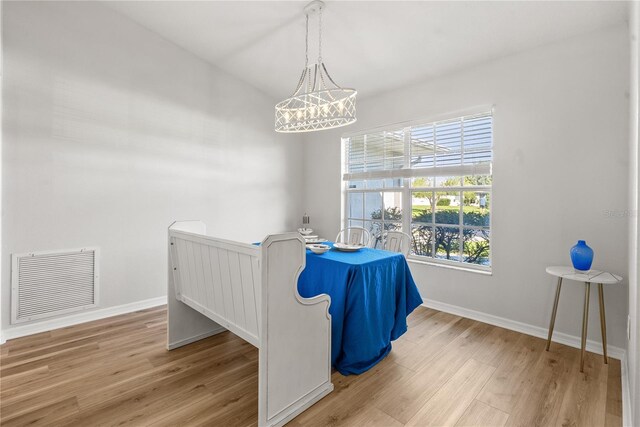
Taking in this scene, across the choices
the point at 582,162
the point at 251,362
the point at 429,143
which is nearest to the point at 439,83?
the point at 429,143

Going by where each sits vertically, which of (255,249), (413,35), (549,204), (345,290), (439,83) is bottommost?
(345,290)

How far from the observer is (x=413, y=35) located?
2842mm

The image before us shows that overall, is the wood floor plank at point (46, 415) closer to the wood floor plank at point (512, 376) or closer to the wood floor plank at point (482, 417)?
the wood floor plank at point (482, 417)

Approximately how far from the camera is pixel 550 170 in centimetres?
268

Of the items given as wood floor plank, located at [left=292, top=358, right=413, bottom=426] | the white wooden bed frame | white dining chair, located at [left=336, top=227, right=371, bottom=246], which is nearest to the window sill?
white dining chair, located at [left=336, top=227, right=371, bottom=246]

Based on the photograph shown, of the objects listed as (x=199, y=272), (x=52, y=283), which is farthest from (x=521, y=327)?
(x=52, y=283)

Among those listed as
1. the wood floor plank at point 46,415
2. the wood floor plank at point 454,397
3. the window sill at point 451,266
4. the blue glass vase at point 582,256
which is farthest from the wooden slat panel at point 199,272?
the blue glass vase at point 582,256

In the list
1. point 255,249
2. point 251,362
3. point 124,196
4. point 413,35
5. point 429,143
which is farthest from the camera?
point 429,143

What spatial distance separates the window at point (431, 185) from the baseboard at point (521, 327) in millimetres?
491

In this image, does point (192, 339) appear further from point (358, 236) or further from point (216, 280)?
point (358, 236)

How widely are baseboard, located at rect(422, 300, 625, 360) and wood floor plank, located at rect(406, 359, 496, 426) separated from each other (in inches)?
34.0

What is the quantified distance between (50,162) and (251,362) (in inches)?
104

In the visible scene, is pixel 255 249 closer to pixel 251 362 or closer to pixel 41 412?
pixel 251 362

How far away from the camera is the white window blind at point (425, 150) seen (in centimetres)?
317
